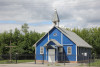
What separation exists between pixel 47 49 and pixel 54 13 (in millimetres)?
7730

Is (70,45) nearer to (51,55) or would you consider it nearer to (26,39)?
(51,55)

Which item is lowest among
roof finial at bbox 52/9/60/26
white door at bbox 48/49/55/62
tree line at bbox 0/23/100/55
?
white door at bbox 48/49/55/62

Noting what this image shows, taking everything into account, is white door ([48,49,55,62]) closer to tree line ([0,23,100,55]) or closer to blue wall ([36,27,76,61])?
blue wall ([36,27,76,61])

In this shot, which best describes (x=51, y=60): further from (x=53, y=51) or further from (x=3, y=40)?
(x=3, y=40)

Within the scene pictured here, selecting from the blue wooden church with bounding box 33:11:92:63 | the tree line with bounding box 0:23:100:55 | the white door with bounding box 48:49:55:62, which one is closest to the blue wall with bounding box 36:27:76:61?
the blue wooden church with bounding box 33:11:92:63

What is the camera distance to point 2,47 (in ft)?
178

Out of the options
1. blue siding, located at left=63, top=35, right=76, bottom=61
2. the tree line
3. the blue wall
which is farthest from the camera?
the tree line

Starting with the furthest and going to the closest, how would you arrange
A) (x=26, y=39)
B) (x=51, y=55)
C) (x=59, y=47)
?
(x=26, y=39)
(x=59, y=47)
(x=51, y=55)

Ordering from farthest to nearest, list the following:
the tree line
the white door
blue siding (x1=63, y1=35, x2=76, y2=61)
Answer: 1. the tree line
2. the white door
3. blue siding (x1=63, y1=35, x2=76, y2=61)

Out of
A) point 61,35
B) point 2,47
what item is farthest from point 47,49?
point 2,47

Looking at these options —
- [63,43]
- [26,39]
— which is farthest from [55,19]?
[26,39]

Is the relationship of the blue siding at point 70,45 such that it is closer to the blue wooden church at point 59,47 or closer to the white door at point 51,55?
the blue wooden church at point 59,47

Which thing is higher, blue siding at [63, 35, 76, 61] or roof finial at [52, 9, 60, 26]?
roof finial at [52, 9, 60, 26]

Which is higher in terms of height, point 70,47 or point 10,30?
point 10,30
